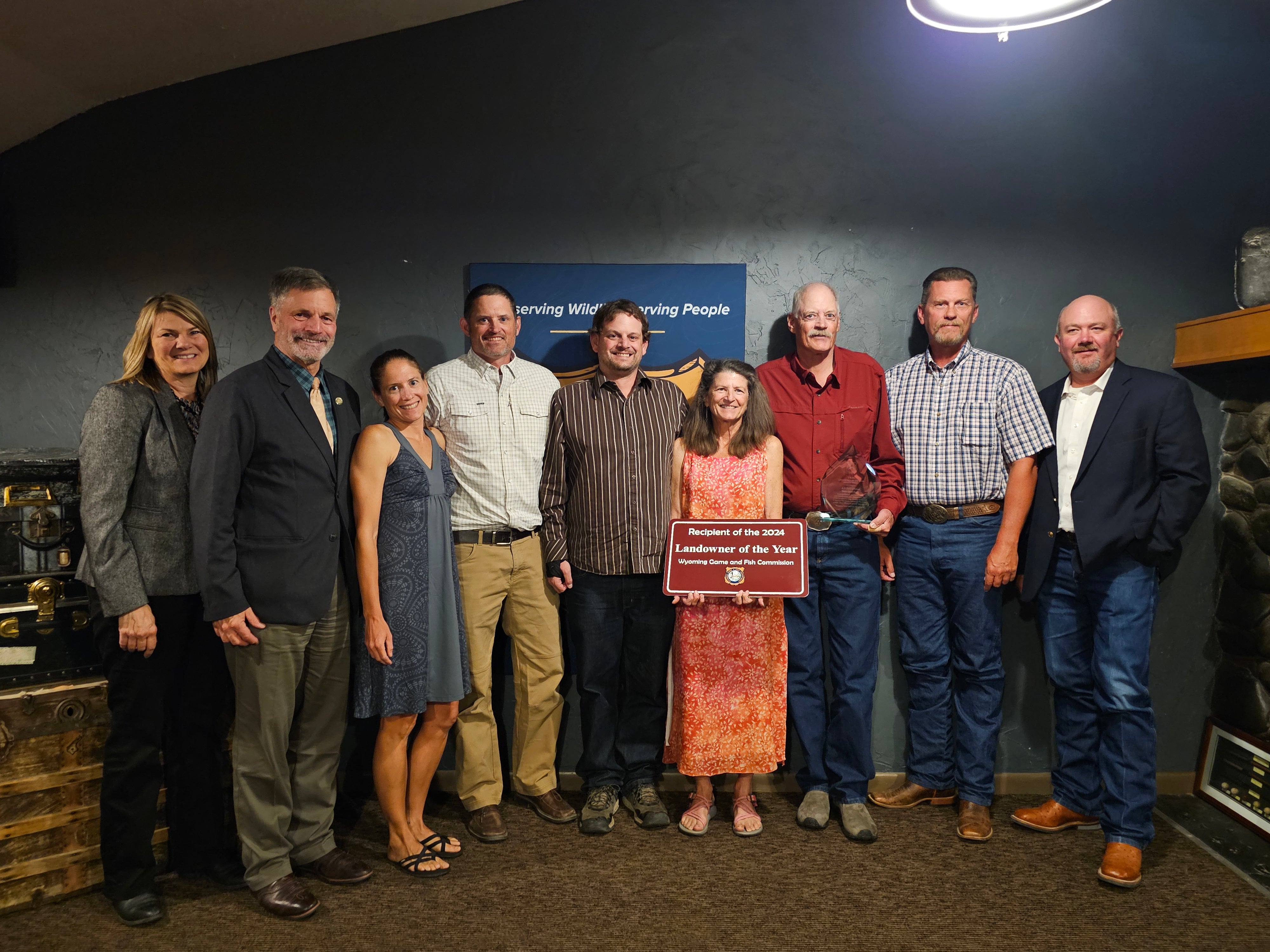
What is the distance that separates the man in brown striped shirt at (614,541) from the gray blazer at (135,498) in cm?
128

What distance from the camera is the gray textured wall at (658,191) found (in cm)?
344

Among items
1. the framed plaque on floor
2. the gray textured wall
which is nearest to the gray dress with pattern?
the gray textured wall

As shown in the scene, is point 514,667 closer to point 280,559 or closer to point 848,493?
point 280,559

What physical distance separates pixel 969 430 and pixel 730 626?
1.26 m

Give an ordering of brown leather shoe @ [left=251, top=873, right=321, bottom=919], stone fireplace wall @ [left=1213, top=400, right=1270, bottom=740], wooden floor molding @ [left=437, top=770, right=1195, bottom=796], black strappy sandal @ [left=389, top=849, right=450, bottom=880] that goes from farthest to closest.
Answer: wooden floor molding @ [left=437, top=770, right=1195, bottom=796] < stone fireplace wall @ [left=1213, top=400, right=1270, bottom=740] < black strappy sandal @ [left=389, top=849, right=450, bottom=880] < brown leather shoe @ [left=251, top=873, right=321, bottom=919]

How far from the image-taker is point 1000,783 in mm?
3449

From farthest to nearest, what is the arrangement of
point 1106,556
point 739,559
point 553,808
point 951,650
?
point 951,650
point 553,808
point 1106,556
point 739,559

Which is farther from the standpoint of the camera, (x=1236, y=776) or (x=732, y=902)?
(x=1236, y=776)

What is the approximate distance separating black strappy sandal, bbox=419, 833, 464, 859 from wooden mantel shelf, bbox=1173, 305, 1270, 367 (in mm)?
3682

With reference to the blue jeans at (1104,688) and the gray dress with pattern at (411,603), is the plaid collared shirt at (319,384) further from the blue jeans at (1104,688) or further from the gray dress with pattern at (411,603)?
the blue jeans at (1104,688)

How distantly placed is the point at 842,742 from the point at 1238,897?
1.38 metres

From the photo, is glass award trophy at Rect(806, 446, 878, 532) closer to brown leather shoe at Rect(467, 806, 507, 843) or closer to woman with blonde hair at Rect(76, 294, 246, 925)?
brown leather shoe at Rect(467, 806, 507, 843)

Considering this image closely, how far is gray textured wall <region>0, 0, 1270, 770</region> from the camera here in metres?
3.44

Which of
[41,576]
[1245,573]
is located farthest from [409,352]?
[1245,573]
